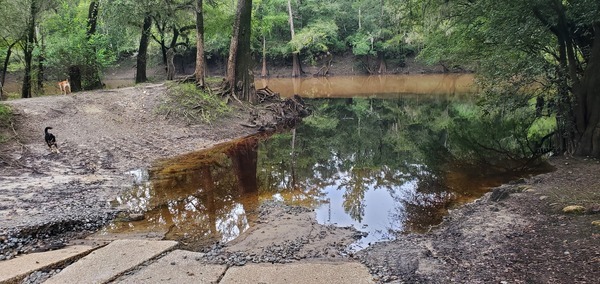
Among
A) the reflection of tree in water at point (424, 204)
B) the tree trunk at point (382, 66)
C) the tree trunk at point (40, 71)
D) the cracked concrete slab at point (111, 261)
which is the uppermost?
the tree trunk at point (382, 66)

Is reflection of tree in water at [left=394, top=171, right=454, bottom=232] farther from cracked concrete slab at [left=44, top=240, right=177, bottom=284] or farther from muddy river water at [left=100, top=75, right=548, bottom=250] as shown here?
cracked concrete slab at [left=44, top=240, right=177, bottom=284]

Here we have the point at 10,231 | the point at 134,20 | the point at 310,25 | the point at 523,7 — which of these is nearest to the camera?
the point at 10,231

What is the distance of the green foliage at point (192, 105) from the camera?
54.3 ft

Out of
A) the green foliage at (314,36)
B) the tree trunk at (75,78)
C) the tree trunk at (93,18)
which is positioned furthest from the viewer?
the green foliage at (314,36)

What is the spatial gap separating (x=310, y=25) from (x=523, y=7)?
40130mm

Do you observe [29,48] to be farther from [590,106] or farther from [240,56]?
[590,106]

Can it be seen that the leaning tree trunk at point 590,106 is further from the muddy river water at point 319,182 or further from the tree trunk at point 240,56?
the tree trunk at point 240,56

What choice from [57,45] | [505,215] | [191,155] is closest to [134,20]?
[57,45]

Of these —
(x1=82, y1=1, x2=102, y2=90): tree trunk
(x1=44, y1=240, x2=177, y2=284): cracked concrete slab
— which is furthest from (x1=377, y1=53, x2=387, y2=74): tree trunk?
(x1=44, y1=240, x2=177, y2=284): cracked concrete slab

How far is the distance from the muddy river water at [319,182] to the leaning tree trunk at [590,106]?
1707 mm

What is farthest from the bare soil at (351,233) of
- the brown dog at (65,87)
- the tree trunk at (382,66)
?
the tree trunk at (382,66)

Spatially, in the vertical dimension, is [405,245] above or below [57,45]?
below

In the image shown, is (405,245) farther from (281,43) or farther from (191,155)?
(281,43)

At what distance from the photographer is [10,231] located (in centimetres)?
669
